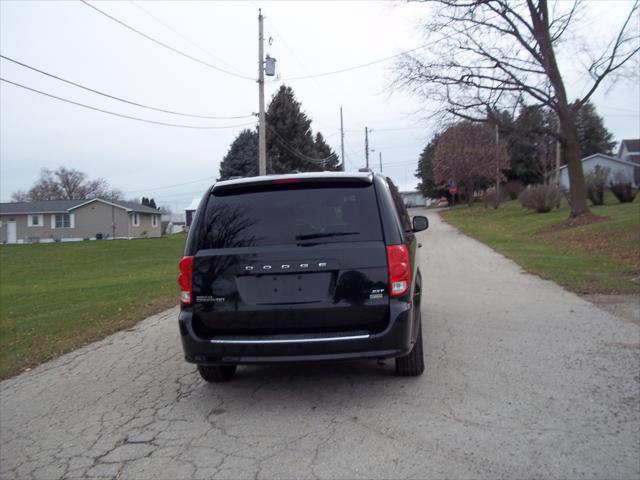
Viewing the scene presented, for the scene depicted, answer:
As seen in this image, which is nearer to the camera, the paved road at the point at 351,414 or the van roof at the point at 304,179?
the paved road at the point at 351,414

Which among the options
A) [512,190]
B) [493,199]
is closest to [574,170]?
[493,199]

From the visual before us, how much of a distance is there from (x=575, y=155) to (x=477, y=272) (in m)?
15.7

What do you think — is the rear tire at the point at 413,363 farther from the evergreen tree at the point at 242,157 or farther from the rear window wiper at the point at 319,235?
the evergreen tree at the point at 242,157

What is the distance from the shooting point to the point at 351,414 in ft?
14.3

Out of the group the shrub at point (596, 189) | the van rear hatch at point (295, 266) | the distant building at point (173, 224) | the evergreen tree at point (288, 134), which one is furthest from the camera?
the distant building at point (173, 224)

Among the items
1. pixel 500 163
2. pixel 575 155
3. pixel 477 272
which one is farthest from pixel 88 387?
pixel 500 163

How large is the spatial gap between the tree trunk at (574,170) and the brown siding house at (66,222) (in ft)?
132

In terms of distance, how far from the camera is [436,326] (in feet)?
23.9

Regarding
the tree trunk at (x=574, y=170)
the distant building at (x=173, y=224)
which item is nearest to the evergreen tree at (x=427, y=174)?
the distant building at (x=173, y=224)

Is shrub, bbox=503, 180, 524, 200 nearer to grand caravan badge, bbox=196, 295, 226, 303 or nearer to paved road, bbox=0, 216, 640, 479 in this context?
paved road, bbox=0, 216, 640, 479

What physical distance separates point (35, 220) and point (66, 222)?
300 centimetres

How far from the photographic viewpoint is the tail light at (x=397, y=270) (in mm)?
4250

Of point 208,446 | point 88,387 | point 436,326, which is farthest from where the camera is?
point 436,326

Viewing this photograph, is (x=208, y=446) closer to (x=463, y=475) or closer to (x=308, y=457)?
(x=308, y=457)
